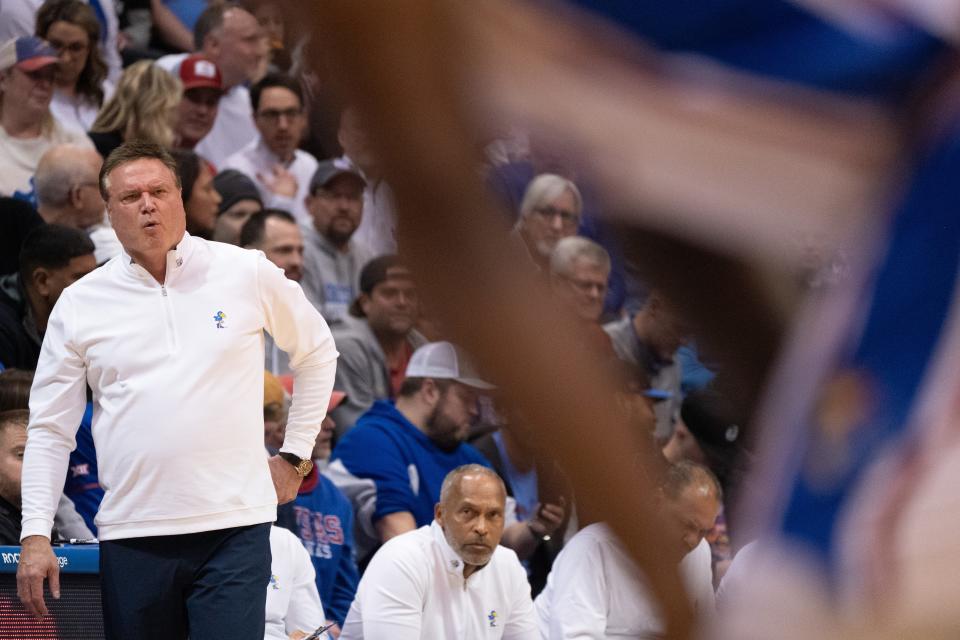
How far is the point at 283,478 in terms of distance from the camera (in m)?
4.26

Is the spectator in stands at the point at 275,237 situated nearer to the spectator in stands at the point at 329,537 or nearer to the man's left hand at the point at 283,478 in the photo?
the spectator in stands at the point at 329,537

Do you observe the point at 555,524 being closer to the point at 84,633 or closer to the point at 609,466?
the point at 84,633

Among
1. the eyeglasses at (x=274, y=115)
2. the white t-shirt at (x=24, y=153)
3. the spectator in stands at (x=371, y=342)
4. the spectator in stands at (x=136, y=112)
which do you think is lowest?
the spectator in stands at (x=371, y=342)

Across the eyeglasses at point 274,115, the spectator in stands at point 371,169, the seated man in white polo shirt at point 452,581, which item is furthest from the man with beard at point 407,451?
the spectator in stands at point 371,169

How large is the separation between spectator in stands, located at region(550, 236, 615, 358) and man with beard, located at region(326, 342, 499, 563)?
4821 mm

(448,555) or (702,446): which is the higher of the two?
(702,446)

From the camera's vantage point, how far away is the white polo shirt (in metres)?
5.43

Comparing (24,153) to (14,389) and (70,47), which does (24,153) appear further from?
(14,389)

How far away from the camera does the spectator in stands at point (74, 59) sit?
7.52 meters

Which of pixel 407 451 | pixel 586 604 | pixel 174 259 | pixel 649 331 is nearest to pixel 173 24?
pixel 407 451

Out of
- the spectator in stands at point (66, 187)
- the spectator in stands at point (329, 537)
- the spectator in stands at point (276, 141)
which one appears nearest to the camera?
the spectator in stands at point (329, 537)

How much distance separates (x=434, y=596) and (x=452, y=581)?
0.10m

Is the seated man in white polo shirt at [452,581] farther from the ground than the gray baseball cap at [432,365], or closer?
closer

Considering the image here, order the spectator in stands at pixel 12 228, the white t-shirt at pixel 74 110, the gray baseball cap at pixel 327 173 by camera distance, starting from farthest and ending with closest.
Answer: the gray baseball cap at pixel 327 173 < the white t-shirt at pixel 74 110 < the spectator in stands at pixel 12 228
